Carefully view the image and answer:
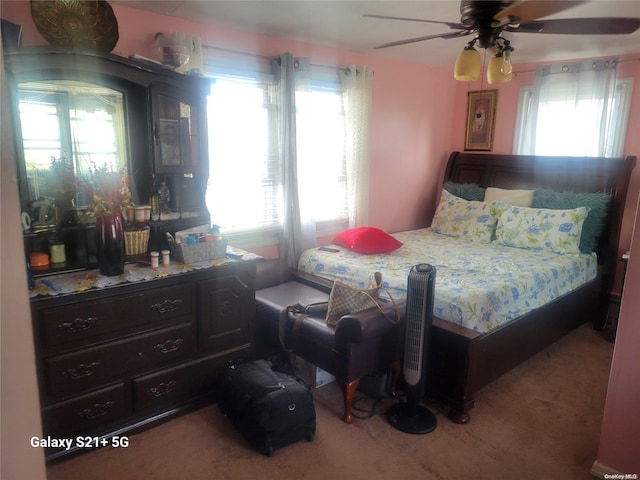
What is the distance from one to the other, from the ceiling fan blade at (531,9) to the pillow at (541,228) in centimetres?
208

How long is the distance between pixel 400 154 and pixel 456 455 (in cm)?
299

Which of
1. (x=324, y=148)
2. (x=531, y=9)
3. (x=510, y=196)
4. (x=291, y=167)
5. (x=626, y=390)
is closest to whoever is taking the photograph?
(x=531, y=9)

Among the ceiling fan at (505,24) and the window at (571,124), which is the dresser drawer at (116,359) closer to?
the ceiling fan at (505,24)

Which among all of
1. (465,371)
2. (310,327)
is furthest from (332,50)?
(465,371)

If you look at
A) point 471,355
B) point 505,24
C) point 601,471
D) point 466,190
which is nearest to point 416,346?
point 471,355

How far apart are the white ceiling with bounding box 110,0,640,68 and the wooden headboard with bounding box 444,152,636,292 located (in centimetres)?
90

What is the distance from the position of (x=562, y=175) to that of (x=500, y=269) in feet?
4.93

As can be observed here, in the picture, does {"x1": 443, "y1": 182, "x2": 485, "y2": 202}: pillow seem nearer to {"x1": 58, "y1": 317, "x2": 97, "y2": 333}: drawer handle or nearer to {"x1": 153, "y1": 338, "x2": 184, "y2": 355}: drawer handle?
{"x1": 153, "y1": 338, "x2": 184, "y2": 355}: drawer handle

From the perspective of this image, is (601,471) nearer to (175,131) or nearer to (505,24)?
(505,24)

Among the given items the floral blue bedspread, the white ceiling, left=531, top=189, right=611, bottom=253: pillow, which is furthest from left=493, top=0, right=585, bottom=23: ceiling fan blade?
left=531, top=189, right=611, bottom=253: pillow

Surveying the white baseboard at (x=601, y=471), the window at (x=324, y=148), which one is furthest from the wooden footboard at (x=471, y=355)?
the window at (x=324, y=148)

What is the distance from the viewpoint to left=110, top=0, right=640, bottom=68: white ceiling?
2600 millimetres

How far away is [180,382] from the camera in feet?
8.02

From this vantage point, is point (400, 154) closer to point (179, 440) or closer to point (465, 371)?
point (465, 371)
